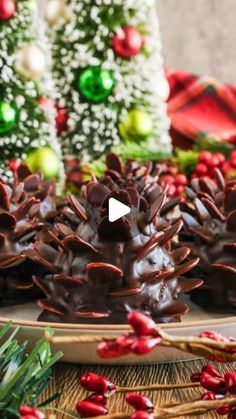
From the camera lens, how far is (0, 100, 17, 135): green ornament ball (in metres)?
1.02

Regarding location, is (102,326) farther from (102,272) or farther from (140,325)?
(140,325)

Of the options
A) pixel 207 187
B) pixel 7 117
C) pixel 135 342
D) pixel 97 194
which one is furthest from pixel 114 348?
pixel 7 117

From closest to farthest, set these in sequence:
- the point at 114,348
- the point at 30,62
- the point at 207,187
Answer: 1. the point at 114,348
2. the point at 207,187
3. the point at 30,62

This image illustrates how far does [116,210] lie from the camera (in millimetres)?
500

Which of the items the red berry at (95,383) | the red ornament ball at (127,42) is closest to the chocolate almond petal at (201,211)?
the red berry at (95,383)

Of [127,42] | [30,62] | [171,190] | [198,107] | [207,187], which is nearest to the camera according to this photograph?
[207,187]

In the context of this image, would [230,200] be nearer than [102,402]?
No

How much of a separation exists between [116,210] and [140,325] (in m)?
0.19

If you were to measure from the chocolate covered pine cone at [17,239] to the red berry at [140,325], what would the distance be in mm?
248

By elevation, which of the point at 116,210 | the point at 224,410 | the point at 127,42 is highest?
the point at 127,42

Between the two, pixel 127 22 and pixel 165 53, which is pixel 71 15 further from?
pixel 165 53

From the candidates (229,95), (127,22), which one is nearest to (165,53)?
(229,95)

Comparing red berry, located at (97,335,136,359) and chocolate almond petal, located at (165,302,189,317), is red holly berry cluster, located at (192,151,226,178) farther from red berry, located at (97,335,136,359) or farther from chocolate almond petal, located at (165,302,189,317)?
red berry, located at (97,335,136,359)

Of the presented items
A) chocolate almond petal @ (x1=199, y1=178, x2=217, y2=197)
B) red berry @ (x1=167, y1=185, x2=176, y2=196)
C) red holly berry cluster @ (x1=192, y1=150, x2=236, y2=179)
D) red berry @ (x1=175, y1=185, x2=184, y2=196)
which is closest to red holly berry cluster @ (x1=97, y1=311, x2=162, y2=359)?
chocolate almond petal @ (x1=199, y1=178, x2=217, y2=197)
